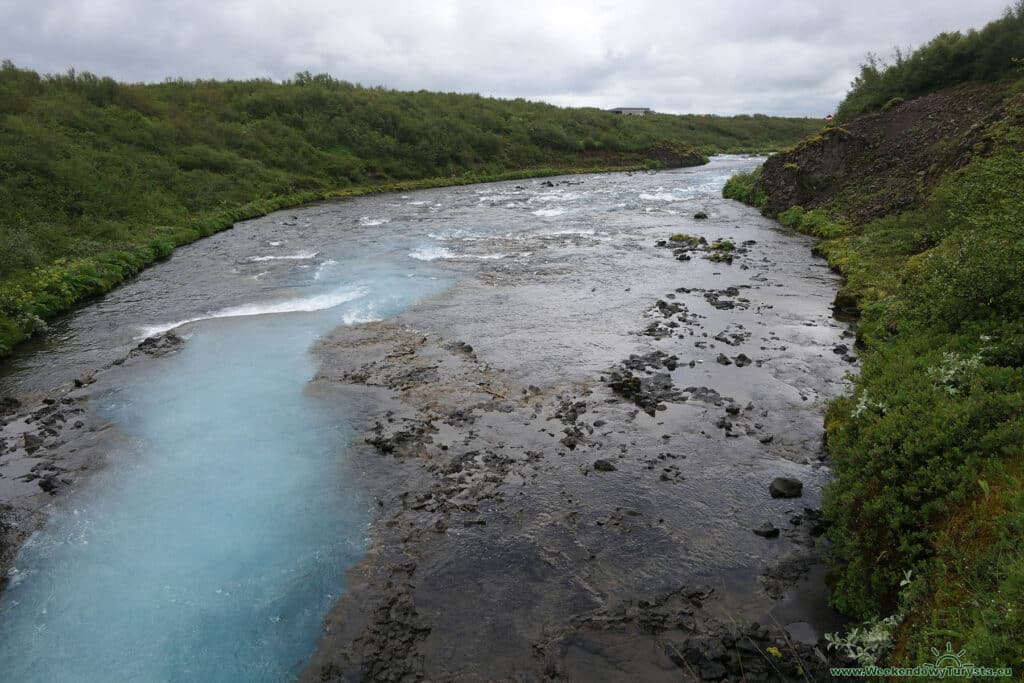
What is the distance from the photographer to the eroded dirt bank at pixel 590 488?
8.74 meters

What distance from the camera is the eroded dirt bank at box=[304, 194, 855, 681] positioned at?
28.7 feet

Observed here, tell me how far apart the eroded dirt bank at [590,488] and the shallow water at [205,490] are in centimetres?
104

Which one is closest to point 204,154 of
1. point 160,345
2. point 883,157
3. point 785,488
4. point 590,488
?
point 160,345

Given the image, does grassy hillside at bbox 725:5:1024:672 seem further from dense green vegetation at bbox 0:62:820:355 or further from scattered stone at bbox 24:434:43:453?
dense green vegetation at bbox 0:62:820:355

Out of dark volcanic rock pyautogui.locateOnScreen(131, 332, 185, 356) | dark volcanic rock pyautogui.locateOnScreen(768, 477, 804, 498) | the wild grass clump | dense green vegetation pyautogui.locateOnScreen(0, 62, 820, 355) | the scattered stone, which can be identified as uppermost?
dense green vegetation pyautogui.locateOnScreen(0, 62, 820, 355)

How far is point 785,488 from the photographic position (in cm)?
1187

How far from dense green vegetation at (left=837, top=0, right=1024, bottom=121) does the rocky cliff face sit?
2.02 meters

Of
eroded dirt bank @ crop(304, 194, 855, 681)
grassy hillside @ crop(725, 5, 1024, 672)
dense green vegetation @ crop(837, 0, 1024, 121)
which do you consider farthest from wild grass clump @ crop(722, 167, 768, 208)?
grassy hillside @ crop(725, 5, 1024, 672)

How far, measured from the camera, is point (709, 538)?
35.3ft

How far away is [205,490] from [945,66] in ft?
184

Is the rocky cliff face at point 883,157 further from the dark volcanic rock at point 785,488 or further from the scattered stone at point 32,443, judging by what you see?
the scattered stone at point 32,443

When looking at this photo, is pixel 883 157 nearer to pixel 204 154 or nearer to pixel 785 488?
pixel 785 488

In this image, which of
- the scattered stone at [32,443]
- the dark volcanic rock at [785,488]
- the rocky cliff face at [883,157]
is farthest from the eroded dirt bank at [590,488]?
the rocky cliff face at [883,157]

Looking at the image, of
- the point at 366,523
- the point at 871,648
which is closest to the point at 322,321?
the point at 366,523
